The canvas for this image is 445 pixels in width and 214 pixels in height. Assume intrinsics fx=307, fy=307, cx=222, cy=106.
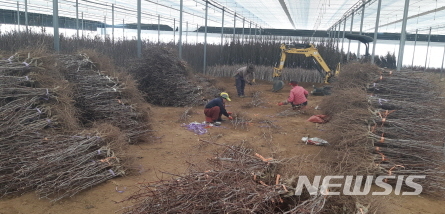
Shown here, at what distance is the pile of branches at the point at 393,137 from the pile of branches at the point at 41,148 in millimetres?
3120

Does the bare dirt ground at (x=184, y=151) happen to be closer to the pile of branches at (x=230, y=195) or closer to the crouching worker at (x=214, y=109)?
the crouching worker at (x=214, y=109)

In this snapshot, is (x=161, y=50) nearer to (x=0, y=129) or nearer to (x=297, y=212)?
(x=0, y=129)

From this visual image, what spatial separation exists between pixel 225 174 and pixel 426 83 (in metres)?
5.68

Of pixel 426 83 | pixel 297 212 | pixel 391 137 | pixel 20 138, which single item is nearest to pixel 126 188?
pixel 20 138

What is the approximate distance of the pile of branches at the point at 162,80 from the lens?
9781mm

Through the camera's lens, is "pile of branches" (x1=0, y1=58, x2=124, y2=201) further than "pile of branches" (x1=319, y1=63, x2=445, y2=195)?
No

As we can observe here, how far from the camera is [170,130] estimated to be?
7.00 m

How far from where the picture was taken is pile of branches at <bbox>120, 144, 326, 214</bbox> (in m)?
2.38

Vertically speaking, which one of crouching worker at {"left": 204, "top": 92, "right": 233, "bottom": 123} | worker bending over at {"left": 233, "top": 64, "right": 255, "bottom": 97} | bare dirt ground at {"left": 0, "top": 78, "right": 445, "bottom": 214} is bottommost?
bare dirt ground at {"left": 0, "top": 78, "right": 445, "bottom": 214}

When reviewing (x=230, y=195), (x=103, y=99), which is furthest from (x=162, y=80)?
(x=230, y=195)

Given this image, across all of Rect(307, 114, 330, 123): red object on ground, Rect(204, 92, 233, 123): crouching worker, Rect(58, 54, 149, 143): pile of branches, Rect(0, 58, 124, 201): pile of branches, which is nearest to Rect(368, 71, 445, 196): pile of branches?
Rect(307, 114, 330, 123): red object on ground

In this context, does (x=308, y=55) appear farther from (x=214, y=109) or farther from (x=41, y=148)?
(x=41, y=148)

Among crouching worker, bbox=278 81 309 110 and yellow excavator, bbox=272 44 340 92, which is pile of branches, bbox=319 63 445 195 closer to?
crouching worker, bbox=278 81 309 110

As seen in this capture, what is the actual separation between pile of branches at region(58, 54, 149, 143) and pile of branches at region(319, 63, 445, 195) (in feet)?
12.0
